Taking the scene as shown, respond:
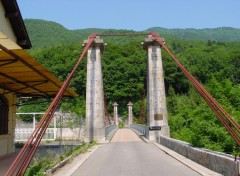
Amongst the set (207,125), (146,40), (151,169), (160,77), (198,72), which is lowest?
(151,169)

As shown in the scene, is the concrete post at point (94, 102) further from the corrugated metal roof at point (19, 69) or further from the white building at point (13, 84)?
the corrugated metal roof at point (19, 69)

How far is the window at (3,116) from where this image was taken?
1334cm

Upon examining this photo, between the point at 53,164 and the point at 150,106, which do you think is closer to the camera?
the point at 53,164

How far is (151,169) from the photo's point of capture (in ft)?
30.7

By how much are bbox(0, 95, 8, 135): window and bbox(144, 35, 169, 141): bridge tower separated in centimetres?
1006

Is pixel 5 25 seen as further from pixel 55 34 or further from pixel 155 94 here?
pixel 55 34

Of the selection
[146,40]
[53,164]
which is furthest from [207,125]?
[146,40]

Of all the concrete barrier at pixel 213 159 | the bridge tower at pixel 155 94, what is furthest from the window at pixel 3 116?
the bridge tower at pixel 155 94

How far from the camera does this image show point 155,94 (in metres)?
22.2

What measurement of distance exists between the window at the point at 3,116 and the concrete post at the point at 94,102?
321 inches

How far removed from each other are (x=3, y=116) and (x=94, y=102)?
9.02 meters

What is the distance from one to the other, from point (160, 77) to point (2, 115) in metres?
11.3

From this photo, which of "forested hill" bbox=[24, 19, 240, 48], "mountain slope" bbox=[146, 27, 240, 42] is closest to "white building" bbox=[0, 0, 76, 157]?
"forested hill" bbox=[24, 19, 240, 48]

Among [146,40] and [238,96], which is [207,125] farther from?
[146,40]
